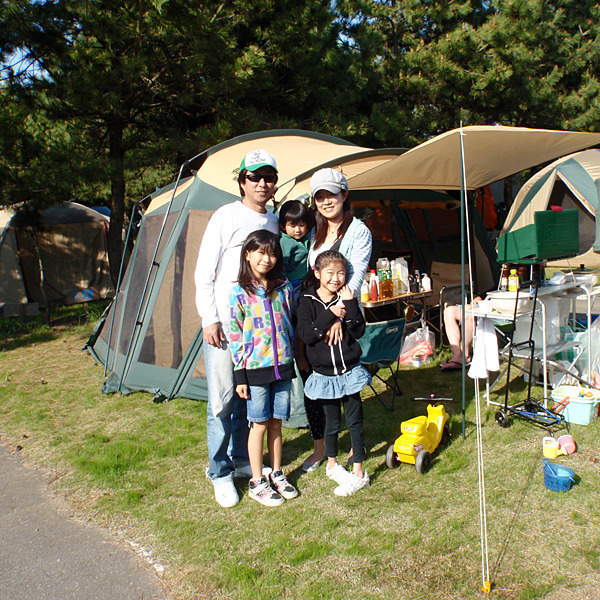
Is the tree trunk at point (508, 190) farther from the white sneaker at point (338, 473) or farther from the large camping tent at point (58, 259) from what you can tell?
the white sneaker at point (338, 473)

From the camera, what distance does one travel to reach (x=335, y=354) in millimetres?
2879

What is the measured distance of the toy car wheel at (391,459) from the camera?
3197 mm

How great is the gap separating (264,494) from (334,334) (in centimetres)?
89

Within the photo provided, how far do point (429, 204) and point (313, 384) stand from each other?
13.7 feet

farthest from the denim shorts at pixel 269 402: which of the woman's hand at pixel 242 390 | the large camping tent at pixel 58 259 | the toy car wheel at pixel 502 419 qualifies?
the large camping tent at pixel 58 259

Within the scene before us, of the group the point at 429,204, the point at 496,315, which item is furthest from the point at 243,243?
the point at 429,204

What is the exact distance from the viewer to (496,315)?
3.75 meters

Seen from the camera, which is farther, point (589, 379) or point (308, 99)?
point (308, 99)

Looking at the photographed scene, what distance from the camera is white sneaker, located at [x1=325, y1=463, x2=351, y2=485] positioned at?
299 cm

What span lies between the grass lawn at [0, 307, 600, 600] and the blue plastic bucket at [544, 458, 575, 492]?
0.16 feet

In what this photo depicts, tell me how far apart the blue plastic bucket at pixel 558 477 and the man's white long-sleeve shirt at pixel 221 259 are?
1767 mm

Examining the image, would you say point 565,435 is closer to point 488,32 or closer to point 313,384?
point 313,384

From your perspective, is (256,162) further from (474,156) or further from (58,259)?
(58,259)

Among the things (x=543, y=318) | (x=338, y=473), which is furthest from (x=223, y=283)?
(x=543, y=318)
